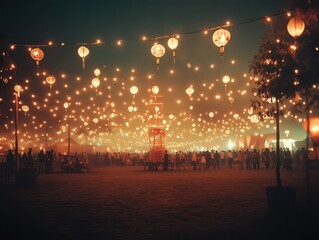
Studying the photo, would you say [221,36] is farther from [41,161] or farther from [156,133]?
[41,161]

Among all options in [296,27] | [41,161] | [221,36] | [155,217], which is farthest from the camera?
[41,161]

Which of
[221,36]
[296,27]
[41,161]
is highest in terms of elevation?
[221,36]

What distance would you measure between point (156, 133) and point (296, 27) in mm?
19909

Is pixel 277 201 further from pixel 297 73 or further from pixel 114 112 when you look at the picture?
pixel 114 112

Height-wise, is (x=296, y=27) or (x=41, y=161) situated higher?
(x=296, y=27)

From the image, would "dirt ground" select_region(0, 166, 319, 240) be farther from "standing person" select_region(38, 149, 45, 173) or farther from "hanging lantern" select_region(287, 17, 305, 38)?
"standing person" select_region(38, 149, 45, 173)

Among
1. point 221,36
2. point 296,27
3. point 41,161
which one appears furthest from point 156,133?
point 296,27

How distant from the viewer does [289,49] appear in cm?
895

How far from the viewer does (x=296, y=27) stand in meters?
8.70

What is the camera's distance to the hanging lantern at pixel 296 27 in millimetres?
8547

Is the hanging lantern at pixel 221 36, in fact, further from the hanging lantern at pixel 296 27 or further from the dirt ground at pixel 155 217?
the dirt ground at pixel 155 217

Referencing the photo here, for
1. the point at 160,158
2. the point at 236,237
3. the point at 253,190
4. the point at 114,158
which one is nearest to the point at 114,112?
the point at 114,158

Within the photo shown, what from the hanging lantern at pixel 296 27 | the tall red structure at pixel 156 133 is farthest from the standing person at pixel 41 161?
the hanging lantern at pixel 296 27

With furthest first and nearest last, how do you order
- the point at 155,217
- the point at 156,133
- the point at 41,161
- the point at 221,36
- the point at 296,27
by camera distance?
the point at 156,133 → the point at 41,161 → the point at 221,36 → the point at 296,27 → the point at 155,217
